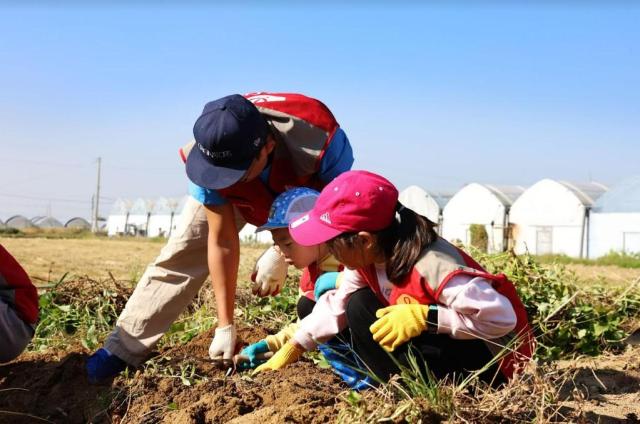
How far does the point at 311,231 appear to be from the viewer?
2234 millimetres

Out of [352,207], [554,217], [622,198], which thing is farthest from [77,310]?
[554,217]

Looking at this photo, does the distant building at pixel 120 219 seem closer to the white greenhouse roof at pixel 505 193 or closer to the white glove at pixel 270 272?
the white greenhouse roof at pixel 505 193

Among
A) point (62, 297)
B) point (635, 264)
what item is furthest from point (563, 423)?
point (635, 264)

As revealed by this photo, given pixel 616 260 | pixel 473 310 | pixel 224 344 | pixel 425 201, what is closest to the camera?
pixel 473 310

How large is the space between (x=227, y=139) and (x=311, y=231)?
49cm

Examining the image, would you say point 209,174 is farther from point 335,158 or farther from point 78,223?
point 78,223

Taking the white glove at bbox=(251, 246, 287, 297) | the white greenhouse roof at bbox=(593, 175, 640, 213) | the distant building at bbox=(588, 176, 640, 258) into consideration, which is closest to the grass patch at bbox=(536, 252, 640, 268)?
the distant building at bbox=(588, 176, 640, 258)

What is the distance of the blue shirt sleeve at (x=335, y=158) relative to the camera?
9.24ft

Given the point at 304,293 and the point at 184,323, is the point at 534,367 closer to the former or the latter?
the point at 304,293

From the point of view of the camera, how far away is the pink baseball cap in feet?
6.98

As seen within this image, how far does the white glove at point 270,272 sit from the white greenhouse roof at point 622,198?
17360 millimetres

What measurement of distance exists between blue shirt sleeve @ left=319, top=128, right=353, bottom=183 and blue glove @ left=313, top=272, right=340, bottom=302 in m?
0.39

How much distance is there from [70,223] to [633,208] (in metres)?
38.4

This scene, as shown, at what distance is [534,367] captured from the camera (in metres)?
1.80
